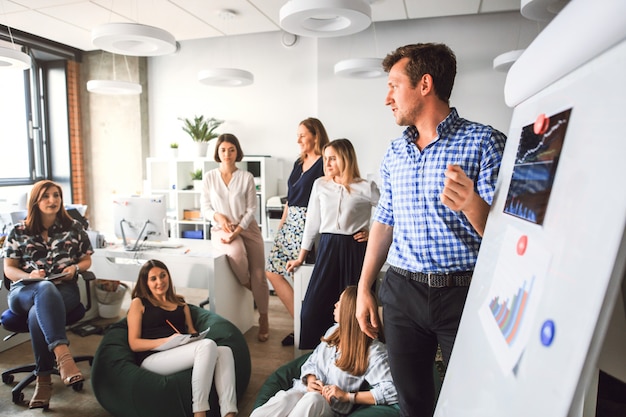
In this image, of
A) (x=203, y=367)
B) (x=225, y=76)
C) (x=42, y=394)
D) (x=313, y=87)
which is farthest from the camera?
(x=313, y=87)

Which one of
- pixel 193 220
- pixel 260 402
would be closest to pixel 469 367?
pixel 260 402

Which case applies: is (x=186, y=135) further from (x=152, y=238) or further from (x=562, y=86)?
(x=562, y=86)

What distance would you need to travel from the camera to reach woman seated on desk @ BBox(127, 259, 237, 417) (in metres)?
2.28

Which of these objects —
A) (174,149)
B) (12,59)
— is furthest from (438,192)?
(174,149)

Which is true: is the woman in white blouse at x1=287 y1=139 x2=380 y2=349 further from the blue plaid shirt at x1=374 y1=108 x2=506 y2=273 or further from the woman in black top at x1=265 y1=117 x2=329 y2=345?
the blue plaid shirt at x1=374 y1=108 x2=506 y2=273

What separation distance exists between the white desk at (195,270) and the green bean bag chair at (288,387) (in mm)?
920

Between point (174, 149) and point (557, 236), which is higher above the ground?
point (557, 236)

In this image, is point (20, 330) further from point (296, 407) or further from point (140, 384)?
point (296, 407)

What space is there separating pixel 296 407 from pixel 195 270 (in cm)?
161

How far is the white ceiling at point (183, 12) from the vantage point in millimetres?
4066

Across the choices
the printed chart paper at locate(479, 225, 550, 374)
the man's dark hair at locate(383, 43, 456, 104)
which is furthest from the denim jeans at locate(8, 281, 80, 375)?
the printed chart paper at locate(479, 225, 550, 374)

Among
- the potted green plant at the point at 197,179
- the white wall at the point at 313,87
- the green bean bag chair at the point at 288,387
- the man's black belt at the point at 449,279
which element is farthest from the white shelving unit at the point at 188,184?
the man's black belt at the point at 449,279

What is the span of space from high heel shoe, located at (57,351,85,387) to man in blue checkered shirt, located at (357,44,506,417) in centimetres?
190

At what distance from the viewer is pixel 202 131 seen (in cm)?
527
